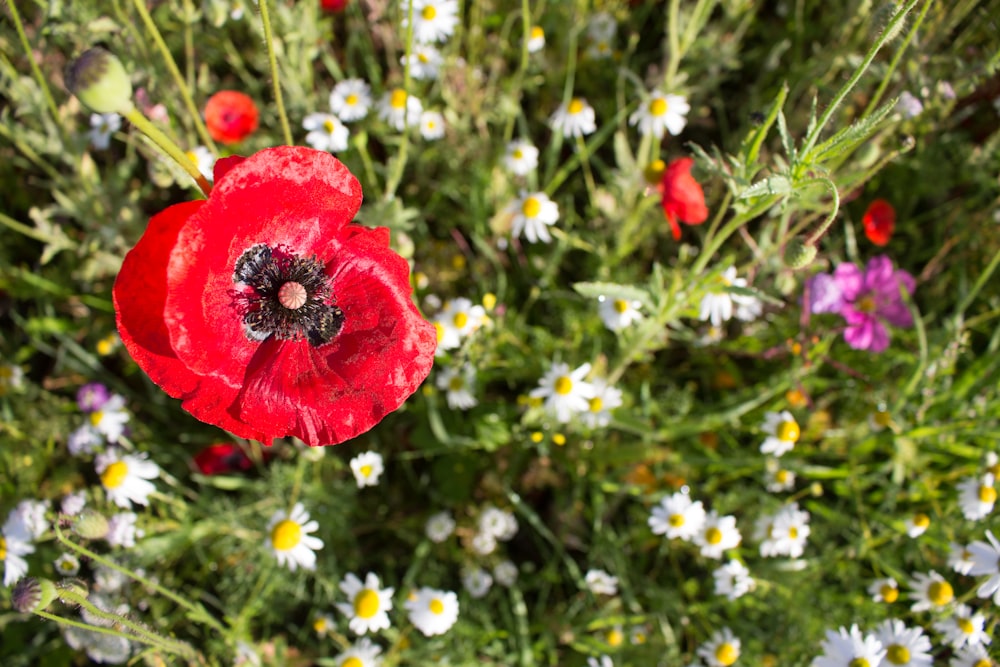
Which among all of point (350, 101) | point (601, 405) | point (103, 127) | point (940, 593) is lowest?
point (940, 593)

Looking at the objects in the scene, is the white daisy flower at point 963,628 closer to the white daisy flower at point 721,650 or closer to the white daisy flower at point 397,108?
the white daisy flower at point 721,650

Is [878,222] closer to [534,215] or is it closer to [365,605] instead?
[534,215]

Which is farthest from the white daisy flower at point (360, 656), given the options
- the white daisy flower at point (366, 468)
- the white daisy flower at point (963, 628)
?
the white daisy flower at point (963, 628)

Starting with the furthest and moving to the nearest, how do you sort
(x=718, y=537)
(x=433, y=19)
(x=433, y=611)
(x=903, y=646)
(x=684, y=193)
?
1. (x=433, y=19)
2. (x=718, y=537)
3. (x=433, y=611)
4. (x=903, y=646)
5. (x=684, y=193)

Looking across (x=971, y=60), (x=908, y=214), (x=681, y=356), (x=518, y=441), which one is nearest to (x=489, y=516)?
(x=518, y=441)

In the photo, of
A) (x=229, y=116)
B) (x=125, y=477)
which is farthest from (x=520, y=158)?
(x=125, y=477)

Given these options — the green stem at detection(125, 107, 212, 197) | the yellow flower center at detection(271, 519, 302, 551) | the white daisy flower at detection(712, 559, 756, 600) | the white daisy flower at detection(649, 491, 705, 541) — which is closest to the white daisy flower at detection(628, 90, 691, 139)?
the white daisy flower at detection(649, 491, 705, 541)

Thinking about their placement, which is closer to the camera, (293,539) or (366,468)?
(293,539)
